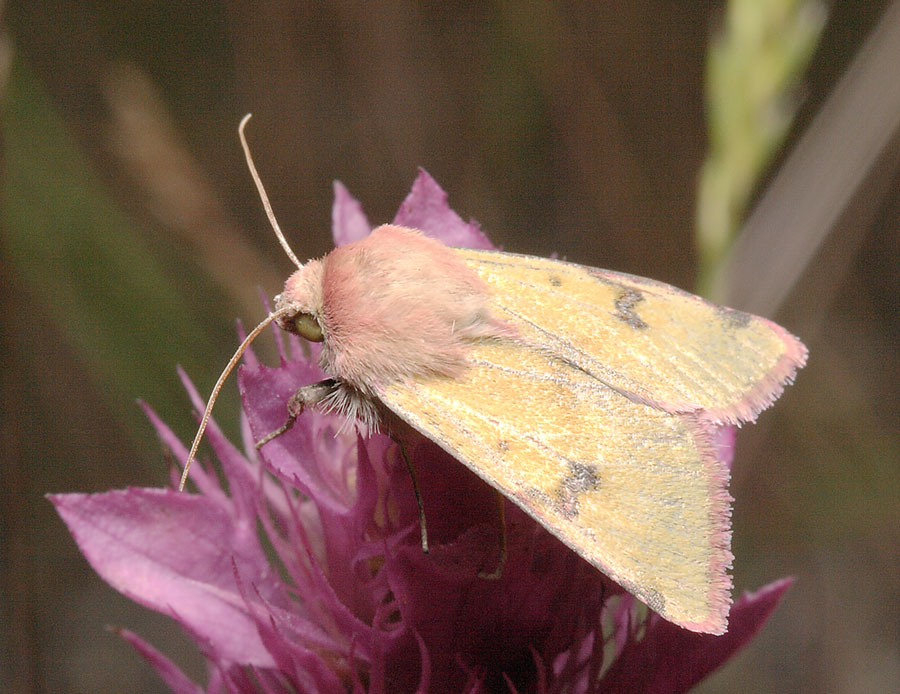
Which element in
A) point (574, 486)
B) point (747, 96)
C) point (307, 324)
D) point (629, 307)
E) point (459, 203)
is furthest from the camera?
point (459, 203)

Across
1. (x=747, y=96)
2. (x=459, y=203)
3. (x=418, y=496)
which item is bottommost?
(x=459, y=203)

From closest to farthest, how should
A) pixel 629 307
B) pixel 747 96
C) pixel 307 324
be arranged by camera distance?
1. pixel 307 324
2. pixel 629 307
3. pixel 747 96

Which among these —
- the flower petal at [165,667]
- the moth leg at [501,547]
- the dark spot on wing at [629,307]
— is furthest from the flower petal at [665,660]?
the flower petal at [165,667]

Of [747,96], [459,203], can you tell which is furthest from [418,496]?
[459,203]

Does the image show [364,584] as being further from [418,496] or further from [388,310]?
[388,310]

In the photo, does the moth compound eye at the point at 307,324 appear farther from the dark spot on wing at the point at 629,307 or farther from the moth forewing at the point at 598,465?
the dark spot on wing at the point at 629,307

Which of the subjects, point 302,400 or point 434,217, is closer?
point 302,400

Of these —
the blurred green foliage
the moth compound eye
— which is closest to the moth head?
the moth compound eye

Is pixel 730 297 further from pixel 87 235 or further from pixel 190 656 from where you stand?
pixel 190 656

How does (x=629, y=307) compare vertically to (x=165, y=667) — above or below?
above

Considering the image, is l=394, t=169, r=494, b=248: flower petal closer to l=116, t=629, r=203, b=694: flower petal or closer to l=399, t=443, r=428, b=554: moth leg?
l=399, t=443, r=428, b=554: moth leg
